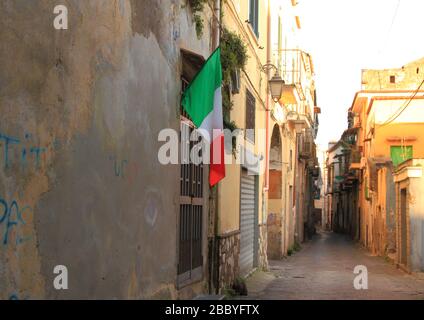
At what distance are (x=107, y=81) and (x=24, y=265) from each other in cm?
202

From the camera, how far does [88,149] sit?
195 inches

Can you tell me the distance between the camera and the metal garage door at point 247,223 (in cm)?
1366

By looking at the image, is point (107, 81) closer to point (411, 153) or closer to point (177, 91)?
point (177, 91)

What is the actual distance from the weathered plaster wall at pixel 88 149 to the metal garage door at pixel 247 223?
6.09 meters

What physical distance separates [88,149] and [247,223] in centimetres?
1009

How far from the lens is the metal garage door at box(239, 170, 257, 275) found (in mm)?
13656

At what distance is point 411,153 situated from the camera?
28766 mm

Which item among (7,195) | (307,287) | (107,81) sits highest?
(107,81)

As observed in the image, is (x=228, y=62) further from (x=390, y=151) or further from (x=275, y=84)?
(x=390, y=151)

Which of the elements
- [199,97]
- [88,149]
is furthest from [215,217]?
[88,149]

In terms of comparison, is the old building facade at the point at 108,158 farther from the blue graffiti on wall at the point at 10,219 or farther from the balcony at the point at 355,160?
the balcony at the point at 355,160

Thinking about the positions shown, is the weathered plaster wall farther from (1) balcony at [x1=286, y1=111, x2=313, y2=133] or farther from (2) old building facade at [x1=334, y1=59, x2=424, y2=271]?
(1) balcony at [x1=286, y1=111, x2=313, y2=133]

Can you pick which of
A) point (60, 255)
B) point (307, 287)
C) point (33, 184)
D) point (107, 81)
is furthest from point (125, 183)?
point (307, 287)

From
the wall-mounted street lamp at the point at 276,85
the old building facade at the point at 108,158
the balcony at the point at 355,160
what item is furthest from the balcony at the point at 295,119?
the balcony at the point at 355,160
